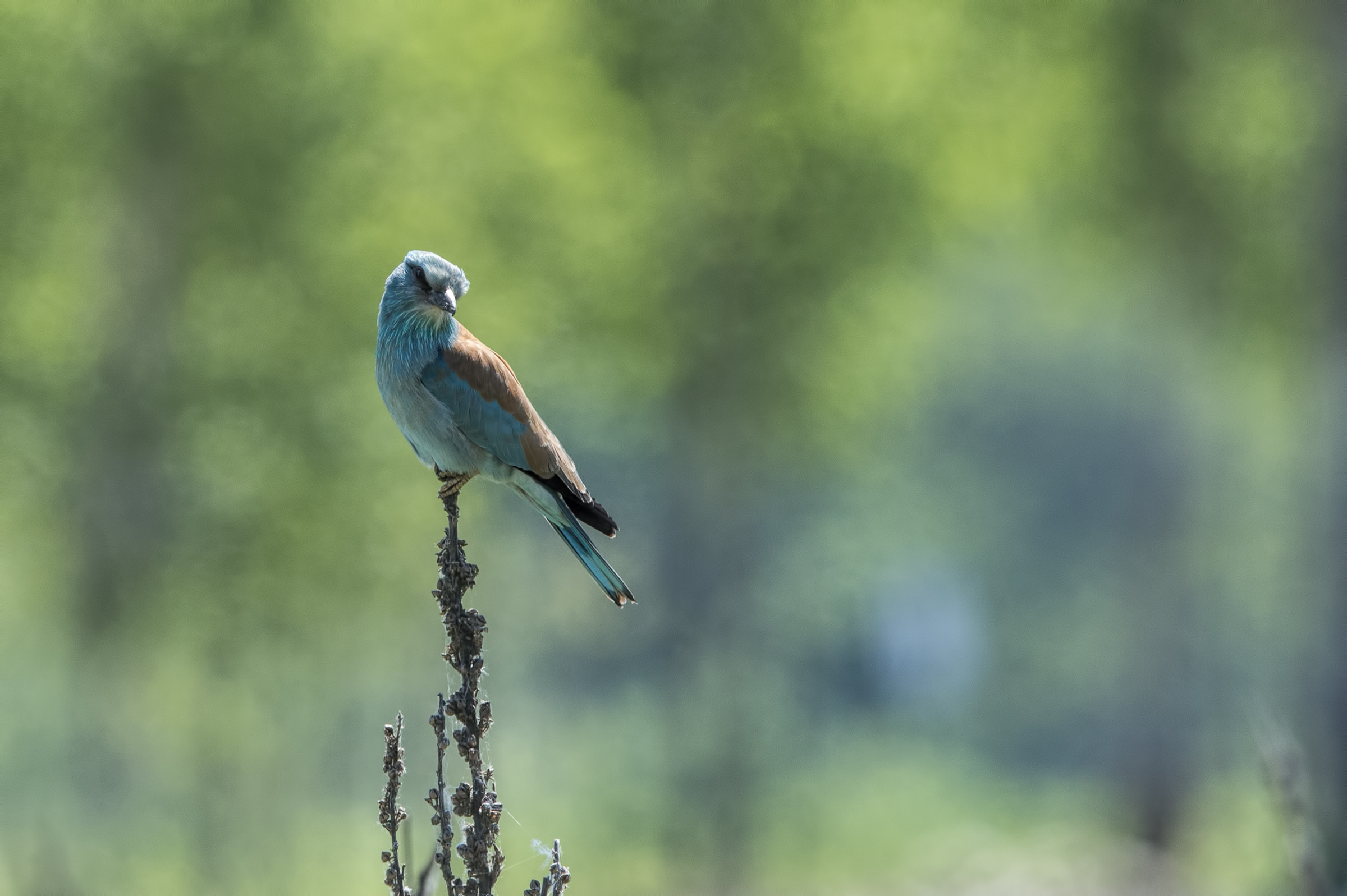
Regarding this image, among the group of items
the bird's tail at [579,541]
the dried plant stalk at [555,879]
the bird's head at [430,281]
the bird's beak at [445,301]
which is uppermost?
the bird's head at [430,281]

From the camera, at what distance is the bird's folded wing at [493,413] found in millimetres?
3625

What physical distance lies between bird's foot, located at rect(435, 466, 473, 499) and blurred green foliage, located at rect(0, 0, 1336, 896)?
5095 millimetres

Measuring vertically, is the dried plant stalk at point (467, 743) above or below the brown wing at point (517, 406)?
below

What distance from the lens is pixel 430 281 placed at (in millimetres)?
3621

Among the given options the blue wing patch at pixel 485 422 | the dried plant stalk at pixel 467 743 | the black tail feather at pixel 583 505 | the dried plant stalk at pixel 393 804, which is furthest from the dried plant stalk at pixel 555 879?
the blue wing patch at pixel 485 422

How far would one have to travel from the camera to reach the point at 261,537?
8711 mm

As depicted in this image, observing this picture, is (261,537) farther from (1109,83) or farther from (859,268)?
(1109,83)

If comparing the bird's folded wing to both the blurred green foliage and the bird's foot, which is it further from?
the blurred green foliage

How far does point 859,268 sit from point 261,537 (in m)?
4.94

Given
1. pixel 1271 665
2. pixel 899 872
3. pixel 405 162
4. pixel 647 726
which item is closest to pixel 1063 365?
pixel 1271 665

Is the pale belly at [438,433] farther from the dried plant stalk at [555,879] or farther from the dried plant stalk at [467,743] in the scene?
the dried plant stalk at [555,879]

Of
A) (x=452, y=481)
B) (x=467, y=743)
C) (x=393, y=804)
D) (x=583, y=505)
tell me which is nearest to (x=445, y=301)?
(x=452, y=481)

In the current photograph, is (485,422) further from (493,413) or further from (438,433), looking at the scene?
(438,433)

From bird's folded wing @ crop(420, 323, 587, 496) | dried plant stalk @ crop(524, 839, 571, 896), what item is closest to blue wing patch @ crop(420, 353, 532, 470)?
bird's folded wing @ crop(420, 323, 587, 496)
